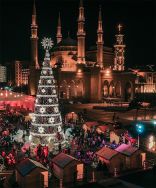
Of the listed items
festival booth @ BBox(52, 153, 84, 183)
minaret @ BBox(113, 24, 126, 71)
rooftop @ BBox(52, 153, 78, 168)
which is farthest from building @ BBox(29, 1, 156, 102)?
festival booth @ BBox(52, 153, 84, 183)

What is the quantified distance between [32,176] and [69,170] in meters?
1.58

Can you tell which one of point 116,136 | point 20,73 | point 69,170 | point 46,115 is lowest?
point 69,170

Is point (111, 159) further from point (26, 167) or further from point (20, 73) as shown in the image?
point (20, 73)

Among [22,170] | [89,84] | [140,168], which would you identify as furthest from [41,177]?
[89,84]

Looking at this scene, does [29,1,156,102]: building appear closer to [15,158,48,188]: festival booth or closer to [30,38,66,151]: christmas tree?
[30,38,66,151]: christmas tree

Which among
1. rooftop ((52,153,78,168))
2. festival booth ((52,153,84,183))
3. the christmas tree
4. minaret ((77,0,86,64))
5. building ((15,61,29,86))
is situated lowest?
festival booth ((52,153,84,183))

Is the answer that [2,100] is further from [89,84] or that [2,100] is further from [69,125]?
[89,84]

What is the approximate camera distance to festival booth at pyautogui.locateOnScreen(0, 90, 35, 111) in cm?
3122

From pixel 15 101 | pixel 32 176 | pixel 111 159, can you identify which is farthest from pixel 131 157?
pixel 15 101

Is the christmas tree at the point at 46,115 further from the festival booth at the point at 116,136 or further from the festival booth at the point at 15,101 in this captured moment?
the festival booth at the point at 15,101

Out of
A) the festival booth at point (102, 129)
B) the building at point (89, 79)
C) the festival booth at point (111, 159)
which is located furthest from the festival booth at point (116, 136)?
the building at point (89, 79)

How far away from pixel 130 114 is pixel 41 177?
21828mm

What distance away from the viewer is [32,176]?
11.1 meters

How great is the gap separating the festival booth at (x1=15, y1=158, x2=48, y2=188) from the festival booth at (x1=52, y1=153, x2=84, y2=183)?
2.77 ft
